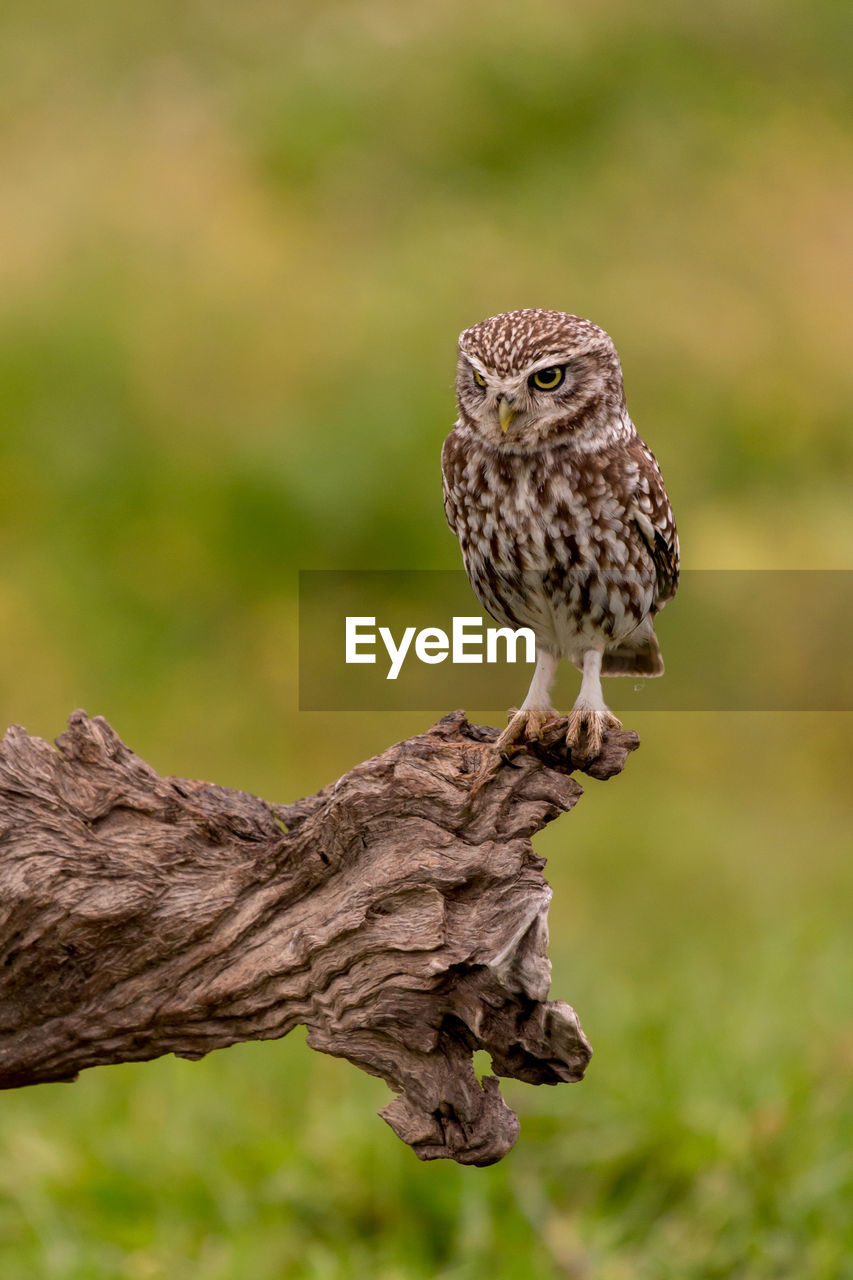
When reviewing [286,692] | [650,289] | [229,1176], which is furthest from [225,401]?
[229,1176]

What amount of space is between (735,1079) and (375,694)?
9.17 feet

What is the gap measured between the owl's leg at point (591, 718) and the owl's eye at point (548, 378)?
0.67 metres

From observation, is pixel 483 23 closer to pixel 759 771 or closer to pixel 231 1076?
pixel 759 771

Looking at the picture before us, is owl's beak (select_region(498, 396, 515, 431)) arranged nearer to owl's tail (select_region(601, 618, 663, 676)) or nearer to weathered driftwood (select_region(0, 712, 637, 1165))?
weathered driftwood (select_region(0, 712, 637, 1165))

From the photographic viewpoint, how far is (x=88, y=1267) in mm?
4547

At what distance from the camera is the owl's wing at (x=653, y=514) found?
3396mm

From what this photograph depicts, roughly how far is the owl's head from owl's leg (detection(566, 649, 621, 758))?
0.55m

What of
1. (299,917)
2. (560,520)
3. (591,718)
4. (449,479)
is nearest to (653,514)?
(560,520)

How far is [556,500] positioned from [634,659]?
0.81 meters

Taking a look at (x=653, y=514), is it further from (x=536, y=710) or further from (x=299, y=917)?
(x=299, y=917)

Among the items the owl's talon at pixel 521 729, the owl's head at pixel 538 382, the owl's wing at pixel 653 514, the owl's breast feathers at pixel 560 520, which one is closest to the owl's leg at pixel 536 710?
the owl's talon at pixel 521 729

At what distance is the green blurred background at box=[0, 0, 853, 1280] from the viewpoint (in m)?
5.84

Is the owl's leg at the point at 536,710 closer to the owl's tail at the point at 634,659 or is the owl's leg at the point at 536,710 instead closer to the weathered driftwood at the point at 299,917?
the weathered driftwood at the point at 299,917

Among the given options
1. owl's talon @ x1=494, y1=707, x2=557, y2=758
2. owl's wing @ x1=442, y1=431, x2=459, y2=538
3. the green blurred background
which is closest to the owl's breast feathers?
owl's wing @ x1=442, y1=431, x2=459, y2=538
